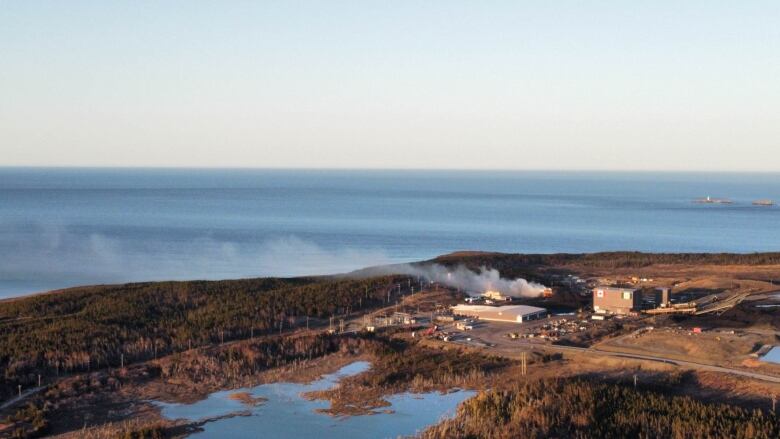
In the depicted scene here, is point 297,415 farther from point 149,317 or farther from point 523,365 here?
point 149,317

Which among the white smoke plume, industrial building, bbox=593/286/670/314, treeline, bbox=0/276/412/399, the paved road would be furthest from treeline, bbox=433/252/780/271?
the paved road

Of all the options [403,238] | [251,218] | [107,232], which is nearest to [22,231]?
[107,232]

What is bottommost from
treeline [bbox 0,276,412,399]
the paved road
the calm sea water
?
the calm sea water

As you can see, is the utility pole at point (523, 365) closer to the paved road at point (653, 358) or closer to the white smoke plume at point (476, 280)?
the paved road at point (653, 358)

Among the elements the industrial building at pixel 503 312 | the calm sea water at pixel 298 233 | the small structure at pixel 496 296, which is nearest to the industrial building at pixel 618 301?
the industrial building at pixel 503 312

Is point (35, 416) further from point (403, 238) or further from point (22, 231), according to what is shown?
point (22, 231)

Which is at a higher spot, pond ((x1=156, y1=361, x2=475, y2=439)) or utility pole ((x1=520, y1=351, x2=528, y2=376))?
utility pole ((x1=520, y1=351, x2=528, y2=376))

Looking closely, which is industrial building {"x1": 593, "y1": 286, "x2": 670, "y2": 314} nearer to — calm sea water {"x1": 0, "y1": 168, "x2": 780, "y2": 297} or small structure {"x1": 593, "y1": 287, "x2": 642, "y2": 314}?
small structure {"x1": 593, "y1": 287, "x2": 642, "y2": 314}
